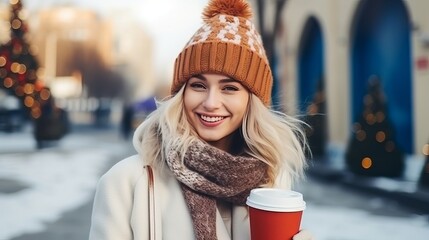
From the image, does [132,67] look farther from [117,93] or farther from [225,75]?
[225,75]

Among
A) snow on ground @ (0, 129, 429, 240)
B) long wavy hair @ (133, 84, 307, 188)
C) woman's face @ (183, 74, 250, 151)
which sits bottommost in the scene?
snow on ground @ (0, 129, 429, 240)

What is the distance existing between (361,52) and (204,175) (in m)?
12.4

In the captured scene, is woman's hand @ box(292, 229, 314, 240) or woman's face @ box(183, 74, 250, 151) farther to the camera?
woman's face @ box(183, 74, 250, 151)

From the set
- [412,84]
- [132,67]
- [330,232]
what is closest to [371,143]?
[412,84]

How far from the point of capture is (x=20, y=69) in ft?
50.0

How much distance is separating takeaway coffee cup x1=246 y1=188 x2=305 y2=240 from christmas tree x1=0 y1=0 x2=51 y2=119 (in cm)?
1478

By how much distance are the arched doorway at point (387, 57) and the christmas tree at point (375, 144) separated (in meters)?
1.87

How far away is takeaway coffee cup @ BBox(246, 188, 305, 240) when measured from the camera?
4.89 feet

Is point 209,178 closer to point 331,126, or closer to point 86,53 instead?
point 331,126

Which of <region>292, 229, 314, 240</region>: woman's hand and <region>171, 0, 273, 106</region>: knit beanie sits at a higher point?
<region>171, 0, 273, 106</region>: knit beanie

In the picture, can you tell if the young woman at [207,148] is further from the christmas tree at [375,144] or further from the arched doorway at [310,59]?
the arched doorway at [310,59]

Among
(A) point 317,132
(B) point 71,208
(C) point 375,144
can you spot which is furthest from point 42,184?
(A) point 317,132

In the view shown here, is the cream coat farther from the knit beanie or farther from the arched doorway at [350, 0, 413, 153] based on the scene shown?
the arched doorway at [350, 0, 413, 153]

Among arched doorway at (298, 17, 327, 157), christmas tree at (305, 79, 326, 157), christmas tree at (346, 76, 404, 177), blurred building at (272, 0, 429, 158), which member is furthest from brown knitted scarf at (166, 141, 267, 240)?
arched doorway at (298, 17, 327, 157)
